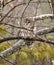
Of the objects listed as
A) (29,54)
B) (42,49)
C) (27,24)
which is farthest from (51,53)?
(27,24)

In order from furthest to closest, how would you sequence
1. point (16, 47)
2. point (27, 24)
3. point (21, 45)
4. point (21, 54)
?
point (27, 24), point (21, 54), point (21, 45), point (16, 47)

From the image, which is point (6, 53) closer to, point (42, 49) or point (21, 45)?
point (21, 45)

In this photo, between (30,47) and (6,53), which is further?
(30,47)

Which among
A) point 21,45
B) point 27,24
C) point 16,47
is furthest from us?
point 27,24

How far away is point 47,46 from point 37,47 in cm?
11

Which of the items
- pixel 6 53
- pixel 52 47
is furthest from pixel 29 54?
pixel 6 53

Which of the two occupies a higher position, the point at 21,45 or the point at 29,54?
the point at 21,45

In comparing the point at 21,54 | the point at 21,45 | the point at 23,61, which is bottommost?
the point at 23,61

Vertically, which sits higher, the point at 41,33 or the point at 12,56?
the point at 41,33

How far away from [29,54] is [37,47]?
0.11m

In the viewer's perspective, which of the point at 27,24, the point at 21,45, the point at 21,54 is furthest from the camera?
the point at 27,24

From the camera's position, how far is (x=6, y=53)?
2297mm

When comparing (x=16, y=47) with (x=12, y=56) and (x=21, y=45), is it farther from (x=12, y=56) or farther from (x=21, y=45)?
(x=12, y=56)

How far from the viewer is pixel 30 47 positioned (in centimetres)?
271
